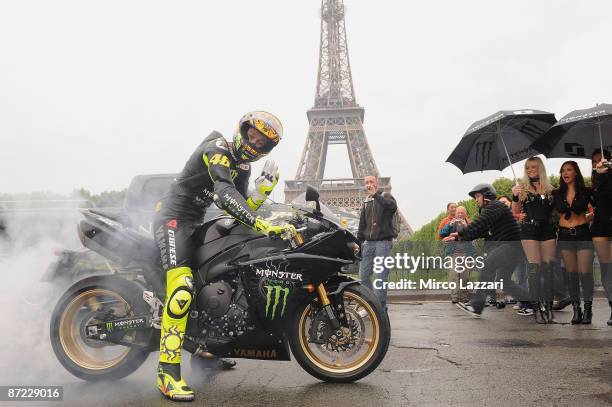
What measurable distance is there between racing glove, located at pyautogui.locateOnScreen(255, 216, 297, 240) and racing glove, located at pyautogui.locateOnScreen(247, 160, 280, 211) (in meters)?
0.46

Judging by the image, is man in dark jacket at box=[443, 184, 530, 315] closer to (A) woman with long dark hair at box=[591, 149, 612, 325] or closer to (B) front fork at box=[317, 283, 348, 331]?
(A) woman with long dark hair at box=[591, 149, 612, 325]

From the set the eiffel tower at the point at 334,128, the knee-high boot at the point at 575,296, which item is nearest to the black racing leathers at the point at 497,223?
the knee-high boot at the point at 575,296

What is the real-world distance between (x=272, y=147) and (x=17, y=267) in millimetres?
2922

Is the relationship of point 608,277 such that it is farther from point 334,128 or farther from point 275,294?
point 334,128

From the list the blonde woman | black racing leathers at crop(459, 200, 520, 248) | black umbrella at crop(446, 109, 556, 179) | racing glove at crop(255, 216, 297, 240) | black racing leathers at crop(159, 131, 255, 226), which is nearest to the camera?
racing glove at crop(255, 216, 297, 240)

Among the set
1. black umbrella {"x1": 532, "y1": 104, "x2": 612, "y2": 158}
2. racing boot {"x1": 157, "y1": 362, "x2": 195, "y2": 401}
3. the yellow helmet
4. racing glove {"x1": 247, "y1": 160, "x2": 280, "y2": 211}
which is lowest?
racing boot {"x1": 157, "y1": 362, "x2": 195, "y2": 401}

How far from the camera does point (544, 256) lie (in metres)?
7.32

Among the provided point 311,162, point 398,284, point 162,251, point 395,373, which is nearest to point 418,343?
point 395,373

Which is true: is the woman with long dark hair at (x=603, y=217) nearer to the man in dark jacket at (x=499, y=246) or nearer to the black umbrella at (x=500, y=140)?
the man in dark jacket at (x=499, y=246)

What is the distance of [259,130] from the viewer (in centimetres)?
395

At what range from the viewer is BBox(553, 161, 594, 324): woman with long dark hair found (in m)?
6.77

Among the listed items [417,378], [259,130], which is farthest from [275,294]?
[417,378]

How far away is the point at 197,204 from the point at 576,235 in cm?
468

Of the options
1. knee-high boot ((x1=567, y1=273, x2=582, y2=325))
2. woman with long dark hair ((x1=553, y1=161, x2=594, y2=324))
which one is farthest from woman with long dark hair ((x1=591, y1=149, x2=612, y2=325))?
knee-high boot ((x1=567, y1=273, x2=582, y2=325))
